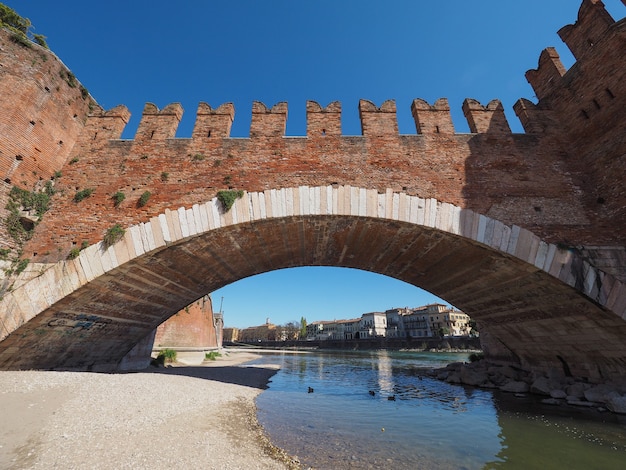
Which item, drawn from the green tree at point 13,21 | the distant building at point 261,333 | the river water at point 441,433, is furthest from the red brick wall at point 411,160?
the distant building at point 261,333

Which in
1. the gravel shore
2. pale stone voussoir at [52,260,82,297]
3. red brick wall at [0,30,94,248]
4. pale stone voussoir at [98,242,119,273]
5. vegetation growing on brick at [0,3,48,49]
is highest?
vegetation growing on brick at [0,3,48,49]

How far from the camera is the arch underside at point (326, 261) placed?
7543 millimetres

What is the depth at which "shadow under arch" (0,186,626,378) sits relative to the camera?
7.04 metres

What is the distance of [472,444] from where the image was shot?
6121 mm

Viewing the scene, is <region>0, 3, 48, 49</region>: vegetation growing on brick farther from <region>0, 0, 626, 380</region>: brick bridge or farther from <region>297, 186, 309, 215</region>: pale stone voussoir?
<region>297, 186, 309, 215</region>: pale stone voussoir

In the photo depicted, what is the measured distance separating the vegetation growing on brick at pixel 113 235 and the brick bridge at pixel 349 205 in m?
0.21

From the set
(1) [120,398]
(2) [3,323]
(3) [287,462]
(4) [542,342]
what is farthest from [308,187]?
(4) [542,342]

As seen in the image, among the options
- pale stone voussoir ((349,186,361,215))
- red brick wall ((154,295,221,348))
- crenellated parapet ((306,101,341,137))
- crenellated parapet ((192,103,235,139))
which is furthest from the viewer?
red brick wall ((154,295,221,348))

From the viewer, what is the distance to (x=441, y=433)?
6789mm

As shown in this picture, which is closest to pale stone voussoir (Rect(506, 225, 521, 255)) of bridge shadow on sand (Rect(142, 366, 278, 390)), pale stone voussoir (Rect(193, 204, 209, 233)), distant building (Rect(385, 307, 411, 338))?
pale stone voussoir (Rect(193, 204, 209, 233))

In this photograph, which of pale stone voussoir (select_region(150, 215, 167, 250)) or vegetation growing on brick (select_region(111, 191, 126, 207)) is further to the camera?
vegetation growing on brick (select_region(111, 191, 126, 207))

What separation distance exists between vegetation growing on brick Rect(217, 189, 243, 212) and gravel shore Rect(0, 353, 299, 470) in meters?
4.90

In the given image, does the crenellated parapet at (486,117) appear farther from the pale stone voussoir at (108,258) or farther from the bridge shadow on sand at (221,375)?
the bridge shadow on sand at (221,375)

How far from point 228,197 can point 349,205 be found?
10.5ft
